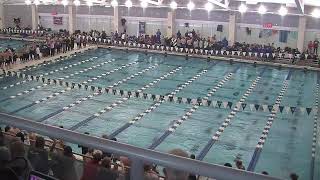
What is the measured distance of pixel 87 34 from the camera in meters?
29.3

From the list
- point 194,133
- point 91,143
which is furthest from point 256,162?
point 91,143

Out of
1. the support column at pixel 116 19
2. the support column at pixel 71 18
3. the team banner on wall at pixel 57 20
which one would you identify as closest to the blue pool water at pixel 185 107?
the support column at pixel 116 19

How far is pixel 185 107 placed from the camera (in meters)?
14.4

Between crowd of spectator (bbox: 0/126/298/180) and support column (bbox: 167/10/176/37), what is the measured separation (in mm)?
25870

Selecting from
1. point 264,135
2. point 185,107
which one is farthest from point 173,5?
point 264,135

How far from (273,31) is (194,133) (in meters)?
15.3

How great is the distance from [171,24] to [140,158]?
88.2ft

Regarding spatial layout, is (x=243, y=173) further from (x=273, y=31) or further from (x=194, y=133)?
(x=273, y=31)

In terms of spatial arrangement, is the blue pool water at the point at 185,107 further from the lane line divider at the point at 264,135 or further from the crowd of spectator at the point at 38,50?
the crowd of spectator at the point at 38,50

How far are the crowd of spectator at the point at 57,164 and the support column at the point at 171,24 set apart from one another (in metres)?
25.9

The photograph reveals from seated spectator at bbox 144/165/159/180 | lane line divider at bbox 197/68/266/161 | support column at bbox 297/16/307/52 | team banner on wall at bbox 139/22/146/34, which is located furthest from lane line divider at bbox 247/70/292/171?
team banner on wall at bbox 139/22/146/34

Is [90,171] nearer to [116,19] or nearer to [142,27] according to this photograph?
[142,27]

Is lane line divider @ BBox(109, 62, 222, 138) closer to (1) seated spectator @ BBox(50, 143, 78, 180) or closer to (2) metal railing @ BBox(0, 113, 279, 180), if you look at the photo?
(1) seated spectator @ BBox(50, 143, 78, 180)

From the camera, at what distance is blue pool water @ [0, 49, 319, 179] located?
10898 mm
